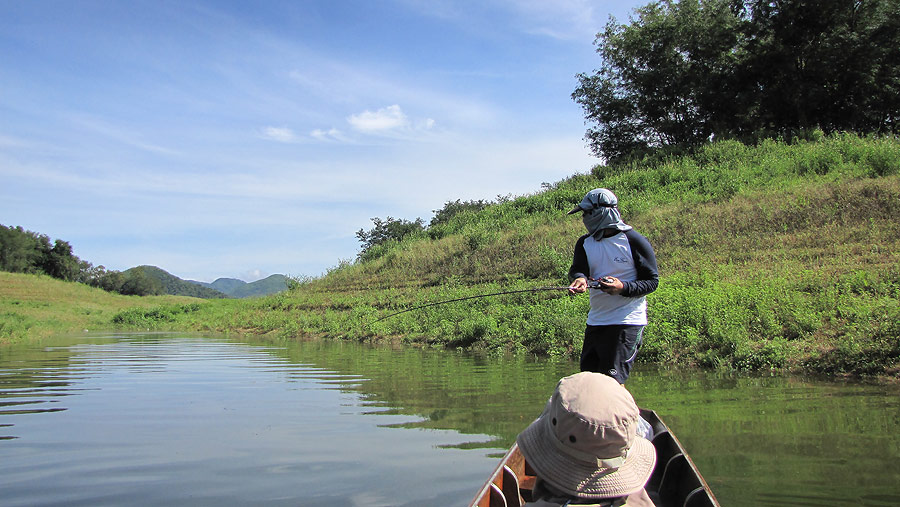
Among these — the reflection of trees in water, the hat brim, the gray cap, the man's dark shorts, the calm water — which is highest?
the gray cap

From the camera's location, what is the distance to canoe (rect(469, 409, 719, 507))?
2.96 metres

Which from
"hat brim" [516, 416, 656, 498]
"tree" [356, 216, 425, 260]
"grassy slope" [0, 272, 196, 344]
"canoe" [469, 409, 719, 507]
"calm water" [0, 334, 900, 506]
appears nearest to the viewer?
"hat brim" [516, 416, 656, 498]

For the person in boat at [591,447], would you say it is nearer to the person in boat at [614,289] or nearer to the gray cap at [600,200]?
the person in boat at [614,289]

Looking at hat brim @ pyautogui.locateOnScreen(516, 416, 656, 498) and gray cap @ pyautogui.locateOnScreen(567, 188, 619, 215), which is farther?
gray cap @ pyautogui.locateOnScreen(567, 188, 619, 215)

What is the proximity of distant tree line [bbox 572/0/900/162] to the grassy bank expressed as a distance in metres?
4.91

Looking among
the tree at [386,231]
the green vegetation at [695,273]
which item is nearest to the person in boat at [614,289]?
the green vegetation at [695,273]

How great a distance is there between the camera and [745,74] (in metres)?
29.5

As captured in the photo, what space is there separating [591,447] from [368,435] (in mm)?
3896

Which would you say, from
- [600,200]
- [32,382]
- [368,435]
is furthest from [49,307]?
[600,200]

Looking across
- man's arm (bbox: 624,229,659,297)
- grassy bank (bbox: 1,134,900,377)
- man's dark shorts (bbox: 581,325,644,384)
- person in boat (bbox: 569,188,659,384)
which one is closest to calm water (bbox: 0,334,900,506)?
man's dark shorts (bbox: 581,325,644,384)

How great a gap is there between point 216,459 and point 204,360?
356 inches

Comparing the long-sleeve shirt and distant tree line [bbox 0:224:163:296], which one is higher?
distant tree line [bbox 0:224:163:296]

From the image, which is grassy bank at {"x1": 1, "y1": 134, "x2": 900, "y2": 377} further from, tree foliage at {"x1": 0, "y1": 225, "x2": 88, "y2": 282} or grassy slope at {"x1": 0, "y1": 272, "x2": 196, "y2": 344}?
tree foliage at {"x1": 0, "y1": 225, "x2": 88, "y2": 282}

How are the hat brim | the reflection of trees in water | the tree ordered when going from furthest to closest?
the tree < the reflection of trees in water < the hat brim
